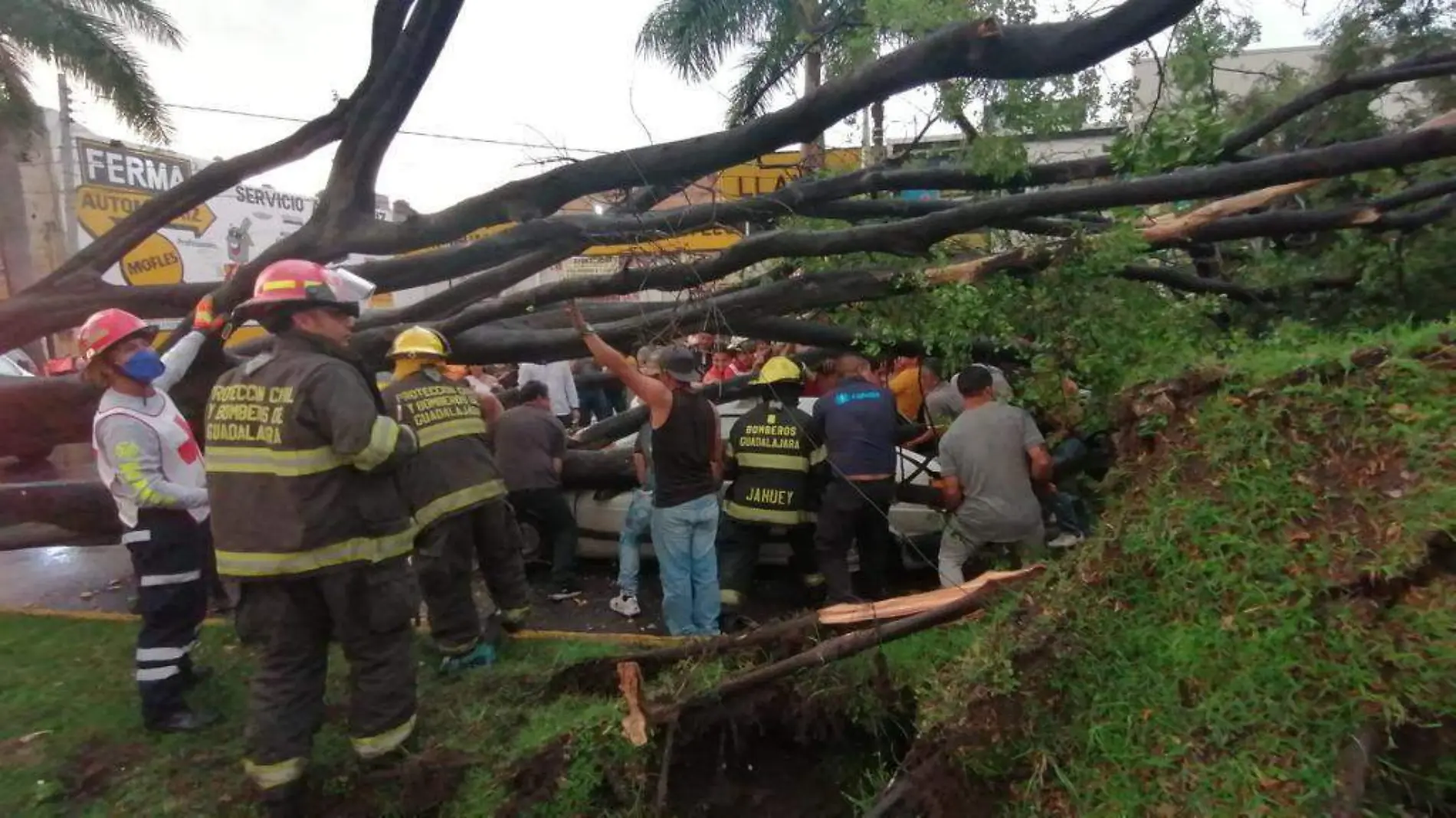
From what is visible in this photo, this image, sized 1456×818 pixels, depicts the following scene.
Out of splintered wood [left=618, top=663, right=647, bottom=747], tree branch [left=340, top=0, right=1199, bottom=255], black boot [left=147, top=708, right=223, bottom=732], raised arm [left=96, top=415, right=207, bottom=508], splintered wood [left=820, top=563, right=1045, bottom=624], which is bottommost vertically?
black boot [left=147, top=708, right=223, bottom=732]

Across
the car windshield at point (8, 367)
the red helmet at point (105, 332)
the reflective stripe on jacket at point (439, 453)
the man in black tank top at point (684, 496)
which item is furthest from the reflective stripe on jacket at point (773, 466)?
the car windshield at point (8, 367)

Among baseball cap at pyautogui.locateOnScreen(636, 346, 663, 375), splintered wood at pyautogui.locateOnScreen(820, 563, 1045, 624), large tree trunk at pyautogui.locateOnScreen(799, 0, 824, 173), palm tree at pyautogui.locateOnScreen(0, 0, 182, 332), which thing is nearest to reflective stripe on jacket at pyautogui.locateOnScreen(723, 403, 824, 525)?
baseball cap at pyautogui.locateOnScreen(636, 346, 663, 375)

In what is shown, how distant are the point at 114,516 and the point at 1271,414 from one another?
623 cm

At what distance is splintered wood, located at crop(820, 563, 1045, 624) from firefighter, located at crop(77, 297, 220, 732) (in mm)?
2872

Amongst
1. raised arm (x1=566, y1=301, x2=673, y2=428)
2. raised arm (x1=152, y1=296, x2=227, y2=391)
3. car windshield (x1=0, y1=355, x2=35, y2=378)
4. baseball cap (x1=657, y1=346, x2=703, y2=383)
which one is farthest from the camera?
car windshield (x1=0, y1=355, x2=35, y2=378)

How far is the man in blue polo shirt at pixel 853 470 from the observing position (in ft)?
16.8

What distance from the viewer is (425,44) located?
4.04 metres

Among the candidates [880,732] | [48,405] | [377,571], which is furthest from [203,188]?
[880,732]

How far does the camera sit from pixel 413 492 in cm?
441

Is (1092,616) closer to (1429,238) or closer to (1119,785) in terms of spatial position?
(1119,785)

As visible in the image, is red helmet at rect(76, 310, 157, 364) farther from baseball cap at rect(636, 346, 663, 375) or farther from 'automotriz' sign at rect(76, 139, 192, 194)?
'automotriz' sign at rect(76, 139, 192, 194)

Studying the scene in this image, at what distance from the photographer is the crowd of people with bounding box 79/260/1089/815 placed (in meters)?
3.21

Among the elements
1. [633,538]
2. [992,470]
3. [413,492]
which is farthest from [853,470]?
[413,492]

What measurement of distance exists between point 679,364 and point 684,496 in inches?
28.8
